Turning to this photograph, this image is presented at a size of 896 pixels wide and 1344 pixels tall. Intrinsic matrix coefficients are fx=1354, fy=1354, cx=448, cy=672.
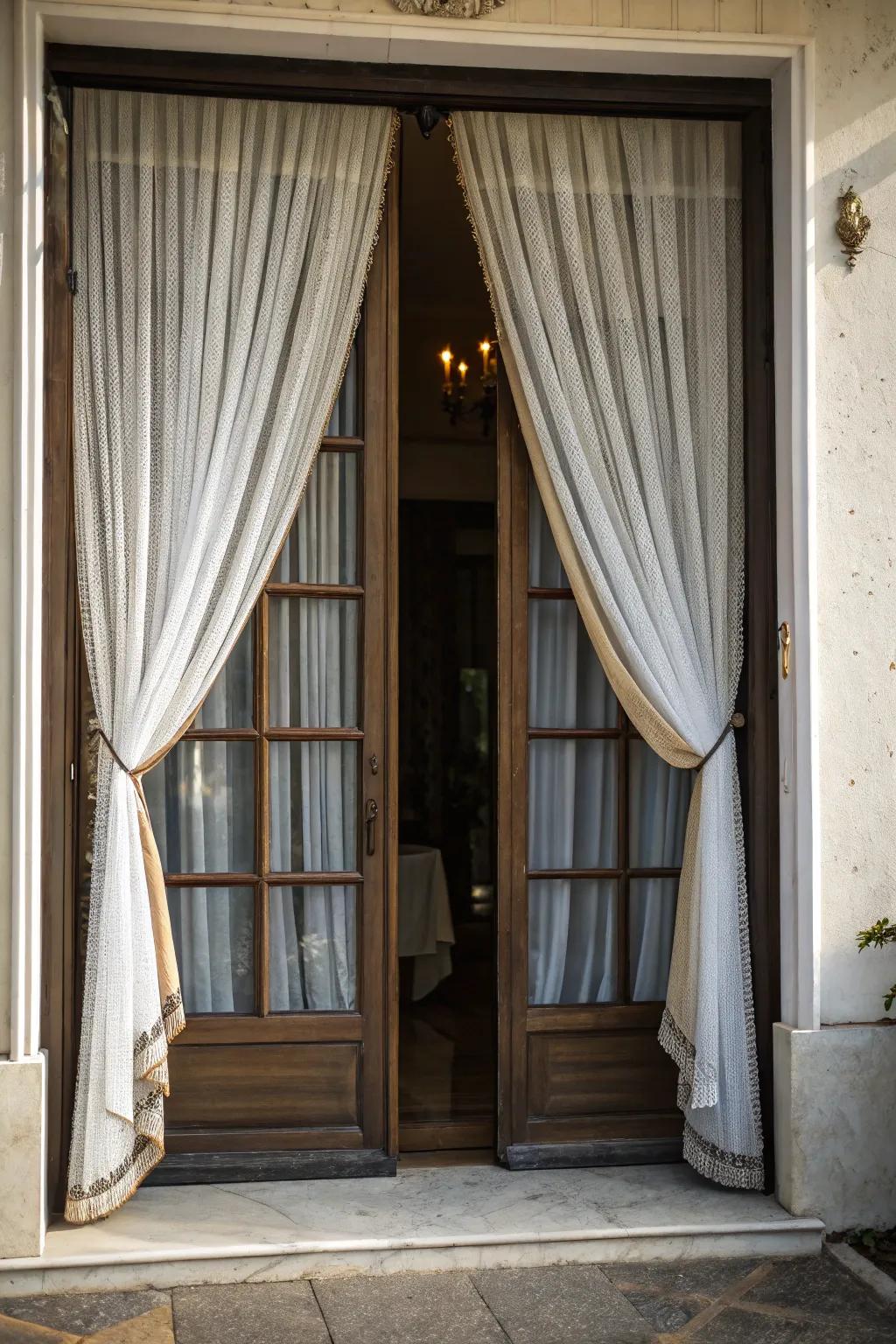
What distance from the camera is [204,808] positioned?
11.6 ft

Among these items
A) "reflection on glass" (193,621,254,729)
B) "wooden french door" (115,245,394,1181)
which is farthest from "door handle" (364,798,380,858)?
"reflection on glass" (193,621,254,729)

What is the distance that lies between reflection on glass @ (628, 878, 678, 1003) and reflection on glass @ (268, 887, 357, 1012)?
0.78 metres

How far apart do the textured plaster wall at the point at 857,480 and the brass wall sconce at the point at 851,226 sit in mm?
22

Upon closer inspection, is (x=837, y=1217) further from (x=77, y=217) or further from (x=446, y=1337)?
(x=77, y=217)

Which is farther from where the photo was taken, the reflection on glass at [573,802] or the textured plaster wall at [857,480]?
the reflection on glass at [573,802]

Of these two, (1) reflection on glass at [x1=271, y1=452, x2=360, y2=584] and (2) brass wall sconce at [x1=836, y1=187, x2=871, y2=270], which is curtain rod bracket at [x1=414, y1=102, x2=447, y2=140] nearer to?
(1) reflection on glass at [x1=271, y1=452, x2=360, y2=584]

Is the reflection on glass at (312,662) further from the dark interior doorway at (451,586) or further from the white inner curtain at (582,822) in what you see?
the dark interior doorway at (451,586)

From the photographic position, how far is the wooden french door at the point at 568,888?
3652 mm

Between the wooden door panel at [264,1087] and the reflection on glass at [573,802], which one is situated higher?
the reflection on glass at [573,802]

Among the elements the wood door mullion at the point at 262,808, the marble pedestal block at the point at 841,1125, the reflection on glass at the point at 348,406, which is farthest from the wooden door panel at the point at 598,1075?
the reflection on glass at the point at 348,406

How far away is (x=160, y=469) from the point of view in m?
3.44

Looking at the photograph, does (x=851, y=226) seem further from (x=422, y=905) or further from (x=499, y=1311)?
(x=422, y=905)

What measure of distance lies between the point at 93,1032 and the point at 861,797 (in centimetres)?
200

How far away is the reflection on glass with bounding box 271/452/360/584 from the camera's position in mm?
3605
